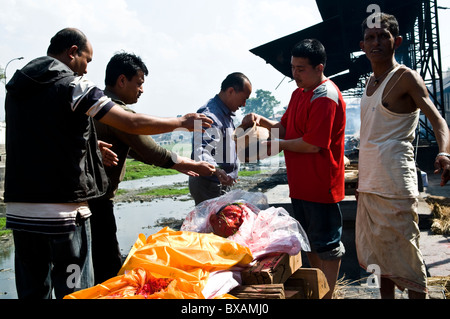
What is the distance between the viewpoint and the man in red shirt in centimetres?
297

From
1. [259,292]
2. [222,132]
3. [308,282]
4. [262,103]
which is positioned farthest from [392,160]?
[262,103]

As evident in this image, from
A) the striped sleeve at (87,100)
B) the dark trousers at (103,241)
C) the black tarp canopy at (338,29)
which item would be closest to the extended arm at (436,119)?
the striped sleeve at (87,100)

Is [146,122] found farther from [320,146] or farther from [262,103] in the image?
[262,103]

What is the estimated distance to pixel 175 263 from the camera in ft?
7.05

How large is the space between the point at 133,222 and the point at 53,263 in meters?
7.39

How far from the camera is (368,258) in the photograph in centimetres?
278

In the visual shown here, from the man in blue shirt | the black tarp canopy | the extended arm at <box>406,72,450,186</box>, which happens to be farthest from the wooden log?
the black tarp canopy

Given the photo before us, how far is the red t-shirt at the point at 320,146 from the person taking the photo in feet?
9.71

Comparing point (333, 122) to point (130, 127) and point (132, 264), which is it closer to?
point (130, 127)

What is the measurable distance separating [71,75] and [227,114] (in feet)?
6.43

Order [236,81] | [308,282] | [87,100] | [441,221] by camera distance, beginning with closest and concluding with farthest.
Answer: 1. [87,100]
2. [308,282]
3. [236,81]
4. [441,221]

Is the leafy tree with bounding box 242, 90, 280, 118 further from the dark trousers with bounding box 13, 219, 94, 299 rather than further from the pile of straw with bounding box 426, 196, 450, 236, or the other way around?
the dark trousers with bounding box 13, 219, 94, 299

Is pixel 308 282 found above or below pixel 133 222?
above
